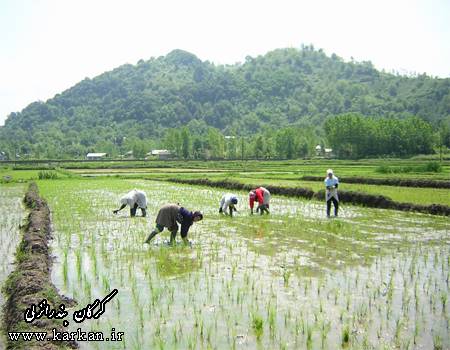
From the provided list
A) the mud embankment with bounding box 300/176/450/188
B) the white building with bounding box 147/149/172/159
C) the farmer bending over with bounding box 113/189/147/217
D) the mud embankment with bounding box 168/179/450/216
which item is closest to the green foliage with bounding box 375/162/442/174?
the mud embankment with bounding box 300/176/450/188

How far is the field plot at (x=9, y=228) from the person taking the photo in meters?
8.52

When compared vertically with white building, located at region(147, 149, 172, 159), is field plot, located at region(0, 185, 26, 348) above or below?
below

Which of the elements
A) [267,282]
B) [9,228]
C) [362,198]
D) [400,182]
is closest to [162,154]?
[400,182]

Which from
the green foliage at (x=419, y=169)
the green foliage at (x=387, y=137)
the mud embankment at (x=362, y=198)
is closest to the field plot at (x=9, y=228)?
the mud embankment at (x=362, y=198)

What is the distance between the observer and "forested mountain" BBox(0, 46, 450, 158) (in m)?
128

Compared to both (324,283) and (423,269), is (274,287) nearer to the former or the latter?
(324,283)

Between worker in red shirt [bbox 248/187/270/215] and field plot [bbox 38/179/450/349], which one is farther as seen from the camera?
worker in red shirt [bbox 248/187/270/215]

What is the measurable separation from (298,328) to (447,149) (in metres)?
71.1

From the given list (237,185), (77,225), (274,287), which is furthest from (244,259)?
(237,185)

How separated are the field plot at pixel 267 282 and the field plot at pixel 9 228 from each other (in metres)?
0.91

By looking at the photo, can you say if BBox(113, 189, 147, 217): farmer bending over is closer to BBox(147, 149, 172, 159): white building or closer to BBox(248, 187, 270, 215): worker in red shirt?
BBox(248, 187, 270, 215): worker in red shirt

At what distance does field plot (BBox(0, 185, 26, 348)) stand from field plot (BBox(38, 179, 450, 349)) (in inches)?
35.9

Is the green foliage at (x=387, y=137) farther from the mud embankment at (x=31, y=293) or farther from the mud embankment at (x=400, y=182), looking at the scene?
the mud embankment at (x=31, y=293)

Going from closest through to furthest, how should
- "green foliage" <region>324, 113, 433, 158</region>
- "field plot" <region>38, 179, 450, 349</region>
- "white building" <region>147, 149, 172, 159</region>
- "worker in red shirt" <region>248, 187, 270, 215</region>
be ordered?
"field plot" <region>38, 179, 450, 349</region> → "worker in red shirt" <region>248, 187, 270, 215</region> → "green foliage" <region>324, 113, 433, 158</region> → "white building" <region>147, 149, 172, 159</region>
